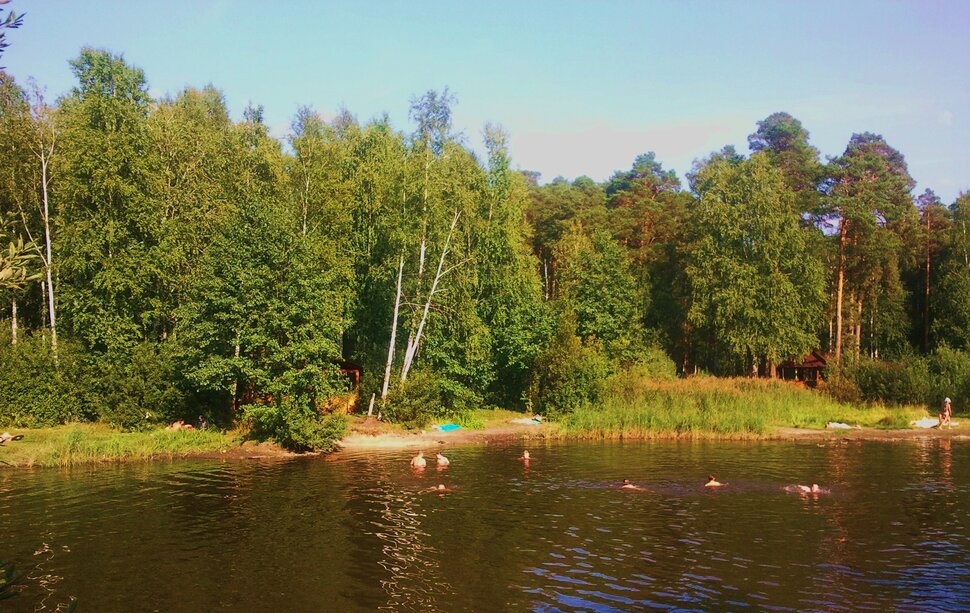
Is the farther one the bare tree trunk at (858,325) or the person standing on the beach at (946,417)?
the bare tree trunk at (858,325)

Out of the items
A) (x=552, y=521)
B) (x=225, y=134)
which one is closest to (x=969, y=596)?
(x=552, y=521)

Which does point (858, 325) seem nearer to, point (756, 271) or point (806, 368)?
point (806, 368)

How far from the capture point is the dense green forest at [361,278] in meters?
36.6

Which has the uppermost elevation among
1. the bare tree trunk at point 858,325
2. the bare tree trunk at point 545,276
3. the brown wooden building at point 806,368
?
the bare tree trunk at point 545,276

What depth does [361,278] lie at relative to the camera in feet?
156

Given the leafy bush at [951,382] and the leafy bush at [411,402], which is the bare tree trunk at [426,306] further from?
the leafy bush at [951,382]

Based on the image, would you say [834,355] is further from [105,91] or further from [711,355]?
[105,91]

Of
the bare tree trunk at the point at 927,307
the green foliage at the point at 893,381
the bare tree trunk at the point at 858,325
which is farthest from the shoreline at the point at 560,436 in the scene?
the bare tree trunk at the point at 927,307

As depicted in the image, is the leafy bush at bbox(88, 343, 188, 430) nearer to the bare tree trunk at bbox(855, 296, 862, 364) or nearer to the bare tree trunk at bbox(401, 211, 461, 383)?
the bare tree trunk at bbox(401, 211, 461, 383)

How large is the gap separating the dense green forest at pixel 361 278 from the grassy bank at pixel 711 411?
7.42ft

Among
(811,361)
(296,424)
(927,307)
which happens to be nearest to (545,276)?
(811,361)

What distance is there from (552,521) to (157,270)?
2891 centimetres

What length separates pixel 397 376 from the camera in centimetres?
4341

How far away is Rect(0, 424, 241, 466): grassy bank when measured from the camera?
31672 mm
